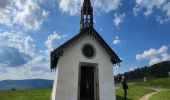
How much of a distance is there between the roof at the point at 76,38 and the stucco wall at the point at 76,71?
45 cm

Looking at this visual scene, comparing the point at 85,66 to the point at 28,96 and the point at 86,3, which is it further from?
the point at 28,96

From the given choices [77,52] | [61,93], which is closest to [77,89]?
[61,93]

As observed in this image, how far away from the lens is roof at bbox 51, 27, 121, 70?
83.9ft

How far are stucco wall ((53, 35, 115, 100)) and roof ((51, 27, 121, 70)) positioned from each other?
447mm

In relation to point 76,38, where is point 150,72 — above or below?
above

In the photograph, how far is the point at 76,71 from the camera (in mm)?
26141

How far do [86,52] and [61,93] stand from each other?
581 cm

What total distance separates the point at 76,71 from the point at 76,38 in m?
3.76

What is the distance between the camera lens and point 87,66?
2758cm

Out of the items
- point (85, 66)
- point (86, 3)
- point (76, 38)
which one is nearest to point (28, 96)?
point (85, 66)

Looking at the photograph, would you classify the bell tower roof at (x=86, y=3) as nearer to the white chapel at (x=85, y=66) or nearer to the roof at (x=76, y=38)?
the white chapel at (x=85, y=66)

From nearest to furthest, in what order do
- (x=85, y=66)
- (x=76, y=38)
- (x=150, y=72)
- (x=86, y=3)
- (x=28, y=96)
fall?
(x=76, y=38)
(x=85, y=66)
(x=86, y=3)
(x=28, y=96)
(x=150, y=72)

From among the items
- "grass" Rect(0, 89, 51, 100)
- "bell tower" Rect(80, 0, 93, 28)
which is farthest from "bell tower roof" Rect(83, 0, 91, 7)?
"grass" Rect(0, 89, 51, 100)

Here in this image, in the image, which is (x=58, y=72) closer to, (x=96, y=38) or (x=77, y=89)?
(x=77, y=89)
